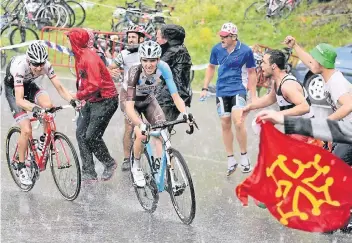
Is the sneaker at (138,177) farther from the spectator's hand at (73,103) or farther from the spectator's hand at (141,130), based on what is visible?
the spectator's hand at (73,103)

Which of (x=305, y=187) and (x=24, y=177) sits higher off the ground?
(x=305, y=187)

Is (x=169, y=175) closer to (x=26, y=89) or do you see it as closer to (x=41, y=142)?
(x=41, y=142)

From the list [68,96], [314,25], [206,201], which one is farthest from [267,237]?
[314,25]

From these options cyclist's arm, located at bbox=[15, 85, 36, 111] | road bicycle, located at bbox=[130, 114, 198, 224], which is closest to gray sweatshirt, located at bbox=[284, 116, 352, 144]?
road bicycle, located at bbox=[130, 114, 198, 224]

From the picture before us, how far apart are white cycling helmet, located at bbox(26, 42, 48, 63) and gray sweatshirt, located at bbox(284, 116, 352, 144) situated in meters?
4.50

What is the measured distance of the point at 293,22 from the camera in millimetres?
26609

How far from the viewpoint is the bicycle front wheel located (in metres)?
10.3

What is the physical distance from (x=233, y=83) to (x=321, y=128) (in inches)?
231

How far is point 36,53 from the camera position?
10.2 metres

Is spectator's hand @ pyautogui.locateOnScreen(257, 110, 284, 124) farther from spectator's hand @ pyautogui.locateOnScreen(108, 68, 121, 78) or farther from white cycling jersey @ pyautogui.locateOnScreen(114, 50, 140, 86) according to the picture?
spectator's hand @ pyautogui.locateOnScreen(108, 68, 121, 78)

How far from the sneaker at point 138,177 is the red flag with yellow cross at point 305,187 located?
2995mm

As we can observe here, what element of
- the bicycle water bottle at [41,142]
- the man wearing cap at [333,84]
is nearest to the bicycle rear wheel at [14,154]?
the bicycle water bottle at [41,142]

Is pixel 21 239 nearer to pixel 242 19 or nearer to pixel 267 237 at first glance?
pixel 267 237

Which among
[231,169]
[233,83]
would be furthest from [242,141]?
[233,83]
